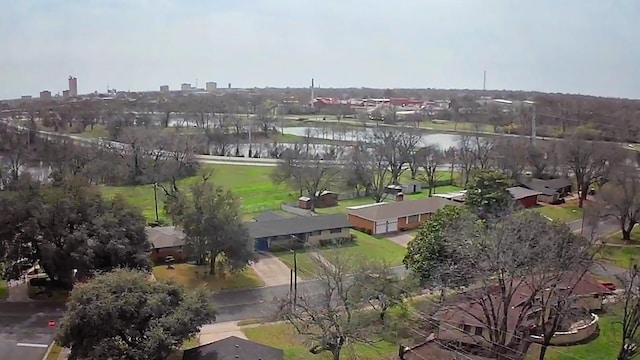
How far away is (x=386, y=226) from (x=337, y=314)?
28.2ft

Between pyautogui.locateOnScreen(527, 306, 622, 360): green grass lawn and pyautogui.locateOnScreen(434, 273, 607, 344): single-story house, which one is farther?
pyautogui.locateOnScreen(434, 273, 607, 344): single-story house

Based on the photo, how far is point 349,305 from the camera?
9.42 meters

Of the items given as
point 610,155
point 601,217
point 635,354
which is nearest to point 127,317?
point 635,354

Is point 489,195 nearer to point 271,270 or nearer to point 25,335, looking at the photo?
point 271,270

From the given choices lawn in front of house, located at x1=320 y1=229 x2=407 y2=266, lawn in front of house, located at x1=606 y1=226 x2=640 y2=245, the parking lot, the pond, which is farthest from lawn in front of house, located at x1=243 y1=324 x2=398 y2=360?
the pond

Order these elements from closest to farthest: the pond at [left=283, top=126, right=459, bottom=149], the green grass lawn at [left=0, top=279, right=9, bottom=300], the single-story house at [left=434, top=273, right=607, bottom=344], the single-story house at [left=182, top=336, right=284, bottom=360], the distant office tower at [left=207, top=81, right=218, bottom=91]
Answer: the single-story house at [left=182, top=336, right=284, bottom=360]
the single-story house at [left=434, top=273, right=607, bottom=344]
the green grass lawn at [left=0, top=279, right=9, bottom=300]
the pond at [left=283, top=126, right=459, bottom=149]
the distant office tower at [left=207, top=81, right=218, bottom=91]

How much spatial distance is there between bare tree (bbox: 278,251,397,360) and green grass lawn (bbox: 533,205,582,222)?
11651 mm

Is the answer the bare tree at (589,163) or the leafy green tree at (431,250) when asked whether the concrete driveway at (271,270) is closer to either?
the leafy green tree at (431,250)

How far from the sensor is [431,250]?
11.2 metres

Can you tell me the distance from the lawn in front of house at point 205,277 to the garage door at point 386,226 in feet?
16.5

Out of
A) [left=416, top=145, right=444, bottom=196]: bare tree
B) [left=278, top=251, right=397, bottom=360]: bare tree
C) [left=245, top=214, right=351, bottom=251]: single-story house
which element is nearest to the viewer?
[left=278, top=251, right=397, bottom=360]: bare tree

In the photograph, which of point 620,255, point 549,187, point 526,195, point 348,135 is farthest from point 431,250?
point 348,135

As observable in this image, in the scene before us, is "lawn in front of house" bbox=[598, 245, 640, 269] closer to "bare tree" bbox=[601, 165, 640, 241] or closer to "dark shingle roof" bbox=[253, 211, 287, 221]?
"bare tree" bbox=[601, 165, 640, 241]

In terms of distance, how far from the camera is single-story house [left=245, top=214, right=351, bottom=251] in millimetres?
15375
